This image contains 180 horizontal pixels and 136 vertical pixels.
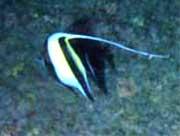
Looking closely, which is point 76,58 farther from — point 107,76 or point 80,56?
point 107,76

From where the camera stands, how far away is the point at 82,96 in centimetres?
182

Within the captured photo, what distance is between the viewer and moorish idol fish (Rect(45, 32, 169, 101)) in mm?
1633

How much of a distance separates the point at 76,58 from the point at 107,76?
0.82 ft

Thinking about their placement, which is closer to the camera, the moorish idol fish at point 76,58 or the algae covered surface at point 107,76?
the moorish idol fish at point 76,58

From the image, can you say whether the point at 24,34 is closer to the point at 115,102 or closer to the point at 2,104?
the point at 2,104

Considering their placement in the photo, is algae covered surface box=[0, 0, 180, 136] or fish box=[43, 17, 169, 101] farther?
algae covered surface box=[0, 0, 180, 136]

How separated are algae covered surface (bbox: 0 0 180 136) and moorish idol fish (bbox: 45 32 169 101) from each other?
0.13ft

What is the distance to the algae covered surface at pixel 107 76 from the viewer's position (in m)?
1.80

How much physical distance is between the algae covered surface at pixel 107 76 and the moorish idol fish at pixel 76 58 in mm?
40

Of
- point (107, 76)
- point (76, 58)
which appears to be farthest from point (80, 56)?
point (107, 76)

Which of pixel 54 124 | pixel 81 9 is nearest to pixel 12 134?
pixel 54 124

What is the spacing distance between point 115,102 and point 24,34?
466 millimetres

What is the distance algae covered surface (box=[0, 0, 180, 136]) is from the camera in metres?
1.80

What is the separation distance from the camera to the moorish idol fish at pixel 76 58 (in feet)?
5.36
